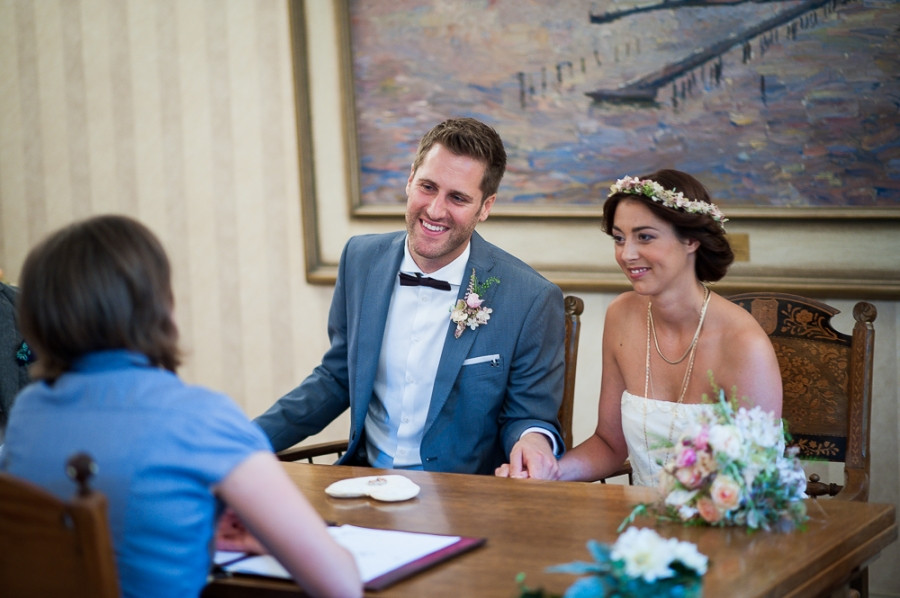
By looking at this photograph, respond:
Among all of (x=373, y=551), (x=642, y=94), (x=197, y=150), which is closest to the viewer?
(x=373, y=551)

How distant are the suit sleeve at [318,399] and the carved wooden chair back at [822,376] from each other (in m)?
1.40

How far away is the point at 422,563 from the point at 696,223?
163cm

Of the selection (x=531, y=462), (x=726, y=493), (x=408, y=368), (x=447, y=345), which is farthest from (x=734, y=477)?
(x=408, y=368)

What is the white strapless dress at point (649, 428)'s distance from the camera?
10.8 feet

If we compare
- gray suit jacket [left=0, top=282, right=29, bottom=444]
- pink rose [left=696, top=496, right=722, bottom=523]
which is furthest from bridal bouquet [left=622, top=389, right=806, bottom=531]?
gray suit jacket [left=0, top=282, right=29, bottom=444]

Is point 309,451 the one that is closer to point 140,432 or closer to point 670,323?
point 670,323

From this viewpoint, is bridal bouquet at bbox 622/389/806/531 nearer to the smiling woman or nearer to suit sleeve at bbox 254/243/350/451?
the smiling woman

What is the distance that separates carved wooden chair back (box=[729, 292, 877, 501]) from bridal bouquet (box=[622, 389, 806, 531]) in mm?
972

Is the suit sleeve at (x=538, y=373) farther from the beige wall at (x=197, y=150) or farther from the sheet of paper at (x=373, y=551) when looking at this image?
the beige wall at (x=197, y=150)

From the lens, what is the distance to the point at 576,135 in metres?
4.37

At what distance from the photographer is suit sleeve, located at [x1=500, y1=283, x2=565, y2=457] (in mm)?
3338

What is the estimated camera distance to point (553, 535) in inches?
89.0

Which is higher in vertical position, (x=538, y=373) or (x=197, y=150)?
(x=197, y=150)

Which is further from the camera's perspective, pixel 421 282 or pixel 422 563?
pixel 421 282
